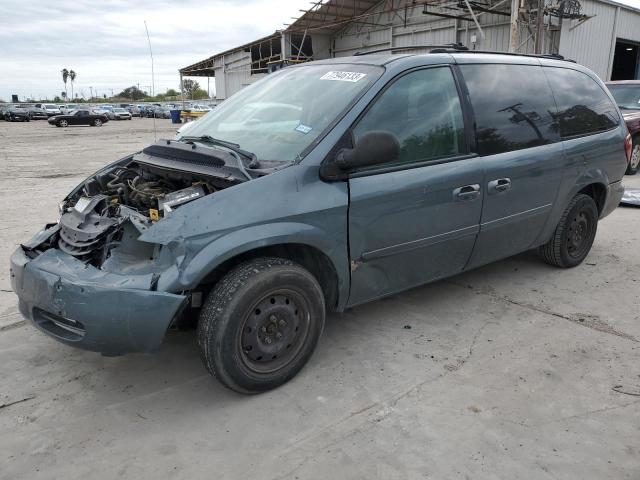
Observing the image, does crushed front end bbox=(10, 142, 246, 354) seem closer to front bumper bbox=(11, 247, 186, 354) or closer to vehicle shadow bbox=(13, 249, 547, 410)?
front bumper bbox=(11, 247, 186, 354)

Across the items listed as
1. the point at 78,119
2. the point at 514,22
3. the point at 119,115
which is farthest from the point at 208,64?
the point at 514,22

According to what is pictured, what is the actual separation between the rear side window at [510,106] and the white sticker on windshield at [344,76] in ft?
2.62

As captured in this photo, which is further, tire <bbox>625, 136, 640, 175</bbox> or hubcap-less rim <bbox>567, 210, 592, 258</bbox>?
tire <bbox>625, 136, 640, 175</bbox>

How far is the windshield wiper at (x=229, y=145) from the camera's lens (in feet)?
9.52

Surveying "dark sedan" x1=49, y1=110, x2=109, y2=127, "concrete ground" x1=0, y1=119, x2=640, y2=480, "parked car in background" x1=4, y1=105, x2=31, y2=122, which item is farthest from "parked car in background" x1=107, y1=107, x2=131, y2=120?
"concrete ground" x1=0, y1=119, x2=640, y2=480

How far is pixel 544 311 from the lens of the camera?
3.93 metres

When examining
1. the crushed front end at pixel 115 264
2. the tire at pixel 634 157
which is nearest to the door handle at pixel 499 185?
the crushed front end at pixel 115 264

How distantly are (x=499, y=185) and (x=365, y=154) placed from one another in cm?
131

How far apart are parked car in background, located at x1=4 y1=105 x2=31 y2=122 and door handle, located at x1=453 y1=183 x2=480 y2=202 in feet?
168

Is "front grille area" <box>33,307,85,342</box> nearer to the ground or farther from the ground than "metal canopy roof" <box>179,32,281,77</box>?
nearer to the ground

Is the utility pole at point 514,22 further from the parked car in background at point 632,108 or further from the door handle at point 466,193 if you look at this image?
the door handle at point 466,193

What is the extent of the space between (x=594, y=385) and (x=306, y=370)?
1.63 metres

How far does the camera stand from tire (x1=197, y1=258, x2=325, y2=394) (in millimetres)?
2576

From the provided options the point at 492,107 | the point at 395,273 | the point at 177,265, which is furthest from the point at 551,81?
the point at 177,265
